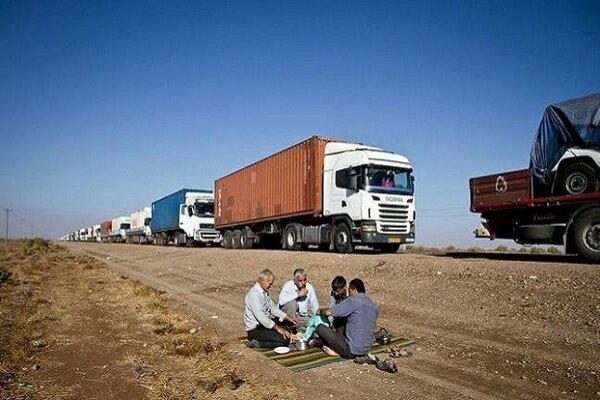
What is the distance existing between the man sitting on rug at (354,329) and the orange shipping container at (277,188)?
11214 millimetres

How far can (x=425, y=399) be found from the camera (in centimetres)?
434

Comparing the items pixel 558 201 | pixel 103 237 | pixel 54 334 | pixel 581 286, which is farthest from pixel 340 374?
pixel 103 237

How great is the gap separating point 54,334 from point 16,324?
958 millimetres

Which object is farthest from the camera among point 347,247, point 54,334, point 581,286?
point 347,247

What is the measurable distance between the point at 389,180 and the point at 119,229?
53.9 metres

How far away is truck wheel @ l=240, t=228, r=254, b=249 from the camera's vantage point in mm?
23766

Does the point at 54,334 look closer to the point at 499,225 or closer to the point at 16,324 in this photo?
the point at 16,324

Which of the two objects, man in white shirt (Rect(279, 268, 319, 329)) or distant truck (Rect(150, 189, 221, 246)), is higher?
distant truck (Rect(150, 189, 221, 246))

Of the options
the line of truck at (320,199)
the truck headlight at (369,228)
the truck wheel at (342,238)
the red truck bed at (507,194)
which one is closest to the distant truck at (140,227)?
the line of truck at (320,199)

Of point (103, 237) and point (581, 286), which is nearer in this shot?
point (581, 286)

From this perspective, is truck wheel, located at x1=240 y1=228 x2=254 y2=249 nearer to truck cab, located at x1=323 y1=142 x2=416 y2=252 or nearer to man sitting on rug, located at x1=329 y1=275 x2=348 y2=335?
truck cab, located at x1=323 y1=142 x2=416 y2=252

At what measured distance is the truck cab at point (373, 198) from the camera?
14.4 m

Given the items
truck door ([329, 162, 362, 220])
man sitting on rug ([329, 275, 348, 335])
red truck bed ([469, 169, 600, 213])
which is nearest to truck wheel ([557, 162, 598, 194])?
red truck bed ([469, 169, 600, 213])

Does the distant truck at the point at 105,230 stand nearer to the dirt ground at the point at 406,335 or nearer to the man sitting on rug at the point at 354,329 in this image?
the dirt ground at the point at 406,335
